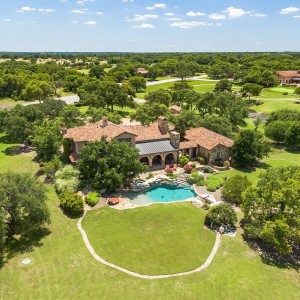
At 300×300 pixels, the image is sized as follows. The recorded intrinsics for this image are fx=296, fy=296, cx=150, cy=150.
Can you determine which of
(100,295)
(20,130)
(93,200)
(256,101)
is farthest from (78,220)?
(256,101)

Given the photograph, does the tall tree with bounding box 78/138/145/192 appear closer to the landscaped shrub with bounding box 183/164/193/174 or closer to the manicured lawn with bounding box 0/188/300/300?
the landscaped shrub with bounding box 183/164/193/174

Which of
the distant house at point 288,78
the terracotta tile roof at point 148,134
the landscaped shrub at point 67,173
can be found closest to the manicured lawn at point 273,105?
the distant house at point 288,78

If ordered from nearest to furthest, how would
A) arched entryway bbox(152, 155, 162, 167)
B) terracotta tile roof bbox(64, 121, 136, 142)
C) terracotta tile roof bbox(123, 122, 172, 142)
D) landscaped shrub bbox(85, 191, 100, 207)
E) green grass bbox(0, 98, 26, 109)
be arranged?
landscaped shrub bbox(85, 191, 100, 207), terracotta tile roof bbox(64, 121, 136, 142), arched entryway bbox(152, 155, 162, 167), terracotta tile roof bbox(123, 122, 172, 142), green grass bbox(0, 98, 26, 109)

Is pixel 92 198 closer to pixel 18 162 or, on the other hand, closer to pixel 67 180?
pixel 67 180

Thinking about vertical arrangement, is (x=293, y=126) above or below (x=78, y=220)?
above

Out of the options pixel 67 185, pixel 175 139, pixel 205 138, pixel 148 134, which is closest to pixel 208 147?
pixel 205 138

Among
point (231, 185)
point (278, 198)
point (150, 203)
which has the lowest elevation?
point (150, 203)

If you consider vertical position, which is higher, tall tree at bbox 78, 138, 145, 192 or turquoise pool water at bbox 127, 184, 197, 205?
tall tree at bbox 78, 138, 145, 192

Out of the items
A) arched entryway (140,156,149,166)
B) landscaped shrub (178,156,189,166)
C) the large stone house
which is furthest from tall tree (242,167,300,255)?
arched entryway (140,156,149,166)

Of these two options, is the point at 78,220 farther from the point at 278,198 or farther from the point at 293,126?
the point at 293,126
